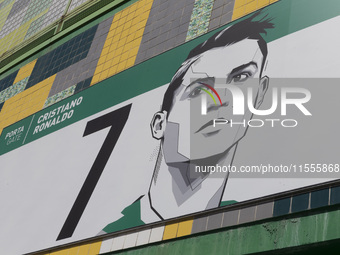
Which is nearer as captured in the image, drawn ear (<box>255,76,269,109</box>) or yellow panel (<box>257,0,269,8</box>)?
drawn ear (<box>255,76,269,109</box>)

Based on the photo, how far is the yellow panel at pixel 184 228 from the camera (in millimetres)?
6047

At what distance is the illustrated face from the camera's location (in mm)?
6316

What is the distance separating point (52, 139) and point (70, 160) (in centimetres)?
90

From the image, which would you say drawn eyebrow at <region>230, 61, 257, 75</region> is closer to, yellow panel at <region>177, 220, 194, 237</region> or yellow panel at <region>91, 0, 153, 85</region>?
yellow panel at <region>177, 220, 194, 237</region>

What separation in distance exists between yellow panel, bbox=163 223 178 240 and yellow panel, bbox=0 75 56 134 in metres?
4.64

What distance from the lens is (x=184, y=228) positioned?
20.0ft

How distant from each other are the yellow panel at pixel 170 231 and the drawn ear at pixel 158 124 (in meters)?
1.25

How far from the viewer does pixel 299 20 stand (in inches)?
254

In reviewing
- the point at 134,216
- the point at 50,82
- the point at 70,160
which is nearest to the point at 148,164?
the point at 134,216

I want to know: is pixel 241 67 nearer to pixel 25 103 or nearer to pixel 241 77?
pixel 241 77

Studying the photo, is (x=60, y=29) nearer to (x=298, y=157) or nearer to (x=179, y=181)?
(x=179, y=181)

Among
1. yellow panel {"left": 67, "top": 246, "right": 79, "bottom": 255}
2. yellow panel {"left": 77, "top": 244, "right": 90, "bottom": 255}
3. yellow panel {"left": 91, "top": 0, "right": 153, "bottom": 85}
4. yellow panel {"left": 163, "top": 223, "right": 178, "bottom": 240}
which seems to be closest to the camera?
yellow panel {"left": 163, "top": 223, "right": 178, "bottom": 240}

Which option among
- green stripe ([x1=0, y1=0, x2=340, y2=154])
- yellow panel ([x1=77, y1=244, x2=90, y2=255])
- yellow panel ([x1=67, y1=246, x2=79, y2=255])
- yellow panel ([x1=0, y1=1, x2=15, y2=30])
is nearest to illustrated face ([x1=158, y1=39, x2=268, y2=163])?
green stripe ([x1=0, y1=0, x2=340, y2=154])

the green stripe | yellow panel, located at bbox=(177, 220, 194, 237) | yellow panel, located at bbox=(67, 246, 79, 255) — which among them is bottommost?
yellow panel, located at bbox=(177, 220, 194, 237)
